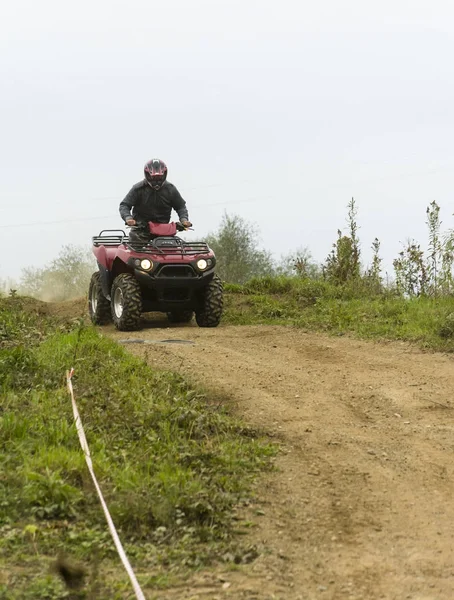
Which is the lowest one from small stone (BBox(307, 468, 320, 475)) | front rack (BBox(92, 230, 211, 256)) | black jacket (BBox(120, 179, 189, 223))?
small stone (BBox(307, 468, 320, 475))

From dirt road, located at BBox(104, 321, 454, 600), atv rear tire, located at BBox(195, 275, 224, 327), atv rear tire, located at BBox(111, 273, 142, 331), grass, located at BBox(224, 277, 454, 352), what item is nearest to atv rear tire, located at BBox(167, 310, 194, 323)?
grass, located at BBox(224, 277, 454, 352)

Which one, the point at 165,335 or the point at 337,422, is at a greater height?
the point at 165,335

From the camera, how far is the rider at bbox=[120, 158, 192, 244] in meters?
13.0

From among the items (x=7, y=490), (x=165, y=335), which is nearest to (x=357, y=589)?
(x=7, y=490)

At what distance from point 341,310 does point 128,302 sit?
3.13 meters

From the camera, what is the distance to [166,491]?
517 centimetres

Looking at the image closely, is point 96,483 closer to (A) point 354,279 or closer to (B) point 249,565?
(B) point 249,565

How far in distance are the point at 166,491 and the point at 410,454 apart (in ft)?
6.48

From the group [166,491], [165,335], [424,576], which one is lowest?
[424,576]

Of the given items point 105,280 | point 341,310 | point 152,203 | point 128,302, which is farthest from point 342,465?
point 152,203

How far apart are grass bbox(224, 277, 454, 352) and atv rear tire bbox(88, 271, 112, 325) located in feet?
5.78

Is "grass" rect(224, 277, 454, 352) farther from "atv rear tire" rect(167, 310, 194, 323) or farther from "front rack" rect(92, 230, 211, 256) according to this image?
"front rack" rect(92, 230, 211, 256)

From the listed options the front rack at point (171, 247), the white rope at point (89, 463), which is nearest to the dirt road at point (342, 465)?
the white rope at point (89, 463)

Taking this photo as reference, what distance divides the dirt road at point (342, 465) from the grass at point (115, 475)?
0.23 m
